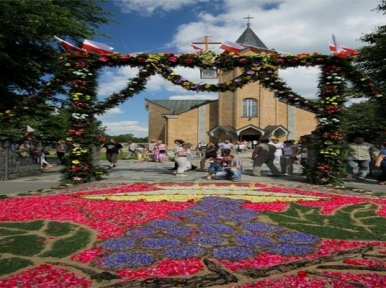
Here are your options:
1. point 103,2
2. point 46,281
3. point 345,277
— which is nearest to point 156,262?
point 46,281

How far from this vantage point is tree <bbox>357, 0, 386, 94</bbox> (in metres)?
19.6

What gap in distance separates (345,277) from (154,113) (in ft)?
189

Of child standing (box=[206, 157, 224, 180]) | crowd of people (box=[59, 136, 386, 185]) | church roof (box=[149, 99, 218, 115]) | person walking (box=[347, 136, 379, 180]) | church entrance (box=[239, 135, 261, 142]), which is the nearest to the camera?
crowd of people (box=[59, 136, 386, 185])

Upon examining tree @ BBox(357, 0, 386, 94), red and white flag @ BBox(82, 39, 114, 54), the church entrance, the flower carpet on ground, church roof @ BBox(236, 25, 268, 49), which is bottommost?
the flower carpet on ground

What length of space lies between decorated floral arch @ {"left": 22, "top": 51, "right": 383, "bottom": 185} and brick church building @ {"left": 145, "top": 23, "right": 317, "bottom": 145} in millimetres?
32745

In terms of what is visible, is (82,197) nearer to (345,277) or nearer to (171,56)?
(171,56)

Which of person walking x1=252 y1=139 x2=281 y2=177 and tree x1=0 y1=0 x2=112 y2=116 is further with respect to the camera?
tree x1=0 y1=0 x2=112 y2=116

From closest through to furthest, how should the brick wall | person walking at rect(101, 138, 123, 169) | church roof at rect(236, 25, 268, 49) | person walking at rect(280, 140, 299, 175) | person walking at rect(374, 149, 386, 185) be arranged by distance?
person walking at rect(374, 149, 386, 185) < person walking at rect(280, 140, 299, 175) < person walking at rect(101, 138, 123, 169) < church roof at rect(236, 25, 268, 49) < the brick wall

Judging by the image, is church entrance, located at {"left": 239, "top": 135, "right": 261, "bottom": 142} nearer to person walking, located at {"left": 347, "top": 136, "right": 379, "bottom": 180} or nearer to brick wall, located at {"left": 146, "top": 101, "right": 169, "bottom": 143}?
brick wall, located at {"left": 146, "top": 101, "right": 169, "bottom": 143}

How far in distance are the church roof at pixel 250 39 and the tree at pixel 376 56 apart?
2978 cm

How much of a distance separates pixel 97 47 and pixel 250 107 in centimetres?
3808

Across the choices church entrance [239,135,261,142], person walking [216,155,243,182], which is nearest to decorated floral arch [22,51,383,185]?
person walking [216,155,243,182]

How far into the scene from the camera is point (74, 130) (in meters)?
11.7

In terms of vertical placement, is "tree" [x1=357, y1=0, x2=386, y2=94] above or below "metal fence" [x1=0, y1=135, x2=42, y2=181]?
above
